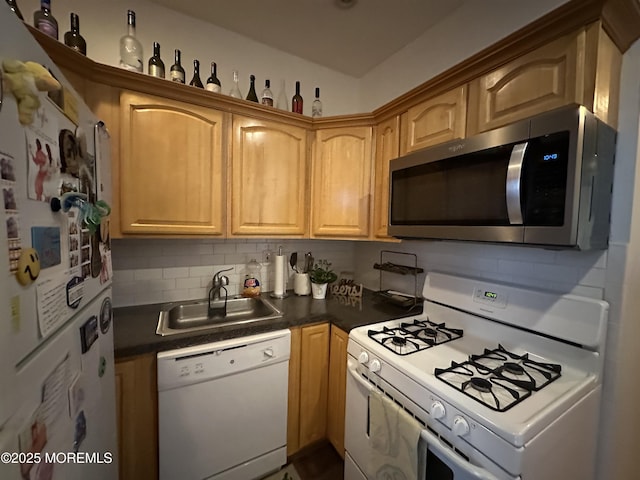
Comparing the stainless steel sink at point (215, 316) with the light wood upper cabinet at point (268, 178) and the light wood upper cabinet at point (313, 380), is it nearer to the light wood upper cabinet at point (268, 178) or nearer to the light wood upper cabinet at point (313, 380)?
the light wood upper cabinet at point (313, 380)

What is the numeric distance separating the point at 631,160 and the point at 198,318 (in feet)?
7.26

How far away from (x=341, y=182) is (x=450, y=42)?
1.06m

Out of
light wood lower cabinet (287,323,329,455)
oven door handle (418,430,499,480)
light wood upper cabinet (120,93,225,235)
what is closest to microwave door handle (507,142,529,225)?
oven door handle (418,430,499,480)

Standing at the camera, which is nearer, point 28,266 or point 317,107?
point 28,266

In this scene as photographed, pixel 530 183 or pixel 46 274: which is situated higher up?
pixel 530 183

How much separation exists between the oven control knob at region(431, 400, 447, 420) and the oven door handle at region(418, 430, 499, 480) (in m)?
0.08

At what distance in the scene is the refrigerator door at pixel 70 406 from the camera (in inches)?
15.7

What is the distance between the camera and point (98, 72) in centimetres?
124

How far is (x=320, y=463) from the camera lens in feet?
5.10

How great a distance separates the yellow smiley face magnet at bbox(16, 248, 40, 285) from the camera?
15.3 inches

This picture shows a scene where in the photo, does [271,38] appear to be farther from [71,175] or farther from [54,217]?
[54,217]

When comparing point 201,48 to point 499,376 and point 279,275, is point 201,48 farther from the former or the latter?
point 499,376

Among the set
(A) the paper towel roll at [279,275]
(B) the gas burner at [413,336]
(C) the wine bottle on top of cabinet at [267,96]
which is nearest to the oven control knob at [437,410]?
(B) the gas burner at [413,336]

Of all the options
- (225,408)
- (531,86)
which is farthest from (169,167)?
(531,86)
